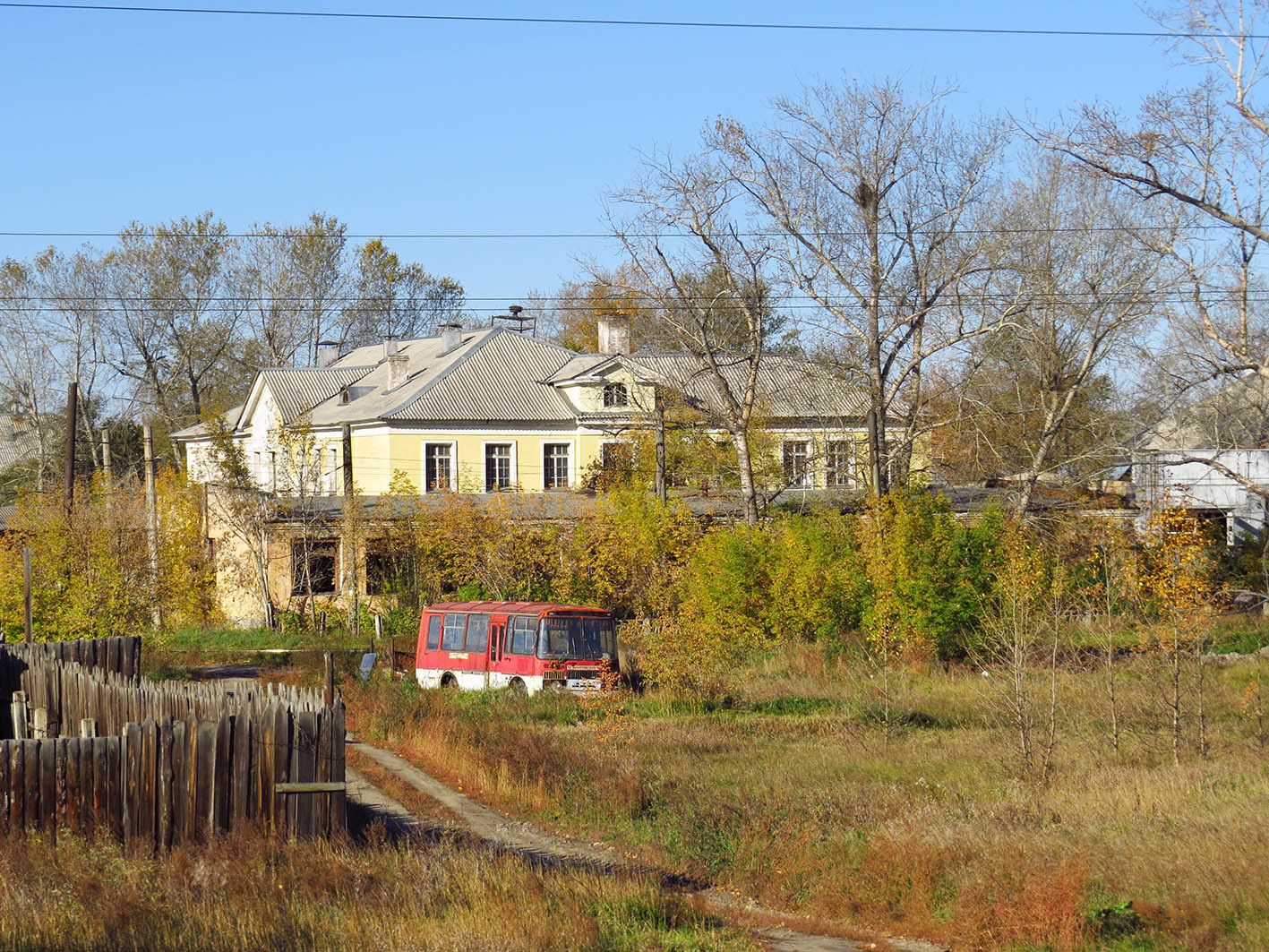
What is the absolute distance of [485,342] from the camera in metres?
56.2

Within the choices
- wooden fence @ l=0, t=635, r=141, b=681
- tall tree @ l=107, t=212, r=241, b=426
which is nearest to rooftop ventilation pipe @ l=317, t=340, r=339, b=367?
tall tree @ l=107, t=212, r=241, b=426

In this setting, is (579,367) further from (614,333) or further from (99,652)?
(99,652)

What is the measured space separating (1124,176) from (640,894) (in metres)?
18.5

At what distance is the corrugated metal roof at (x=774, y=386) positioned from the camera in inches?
1815

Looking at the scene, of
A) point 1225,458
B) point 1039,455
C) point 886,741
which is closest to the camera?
point 886,741

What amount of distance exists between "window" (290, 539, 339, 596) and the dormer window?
41.5 ft

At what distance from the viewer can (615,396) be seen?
172 feet

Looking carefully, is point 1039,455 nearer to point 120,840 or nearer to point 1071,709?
point 1071,709

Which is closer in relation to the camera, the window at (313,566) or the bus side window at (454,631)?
the bus side window at (454,631)

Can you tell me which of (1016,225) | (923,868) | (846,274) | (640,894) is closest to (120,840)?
(640,894)

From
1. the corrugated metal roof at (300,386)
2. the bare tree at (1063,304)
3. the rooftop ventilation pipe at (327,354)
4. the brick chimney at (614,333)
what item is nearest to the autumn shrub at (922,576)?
the bare tree at (1063,304)

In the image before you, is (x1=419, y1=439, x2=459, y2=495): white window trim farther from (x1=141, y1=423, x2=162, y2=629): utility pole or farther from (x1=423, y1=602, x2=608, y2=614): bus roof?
(x1=423, y1=602, x2=608, y2=614): bus roof

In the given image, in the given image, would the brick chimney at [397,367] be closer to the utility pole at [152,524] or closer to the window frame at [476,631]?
the utility pole at [152,524]

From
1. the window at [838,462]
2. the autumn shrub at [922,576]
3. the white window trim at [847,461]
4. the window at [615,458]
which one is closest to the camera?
the autumn shrub at [922,576]
